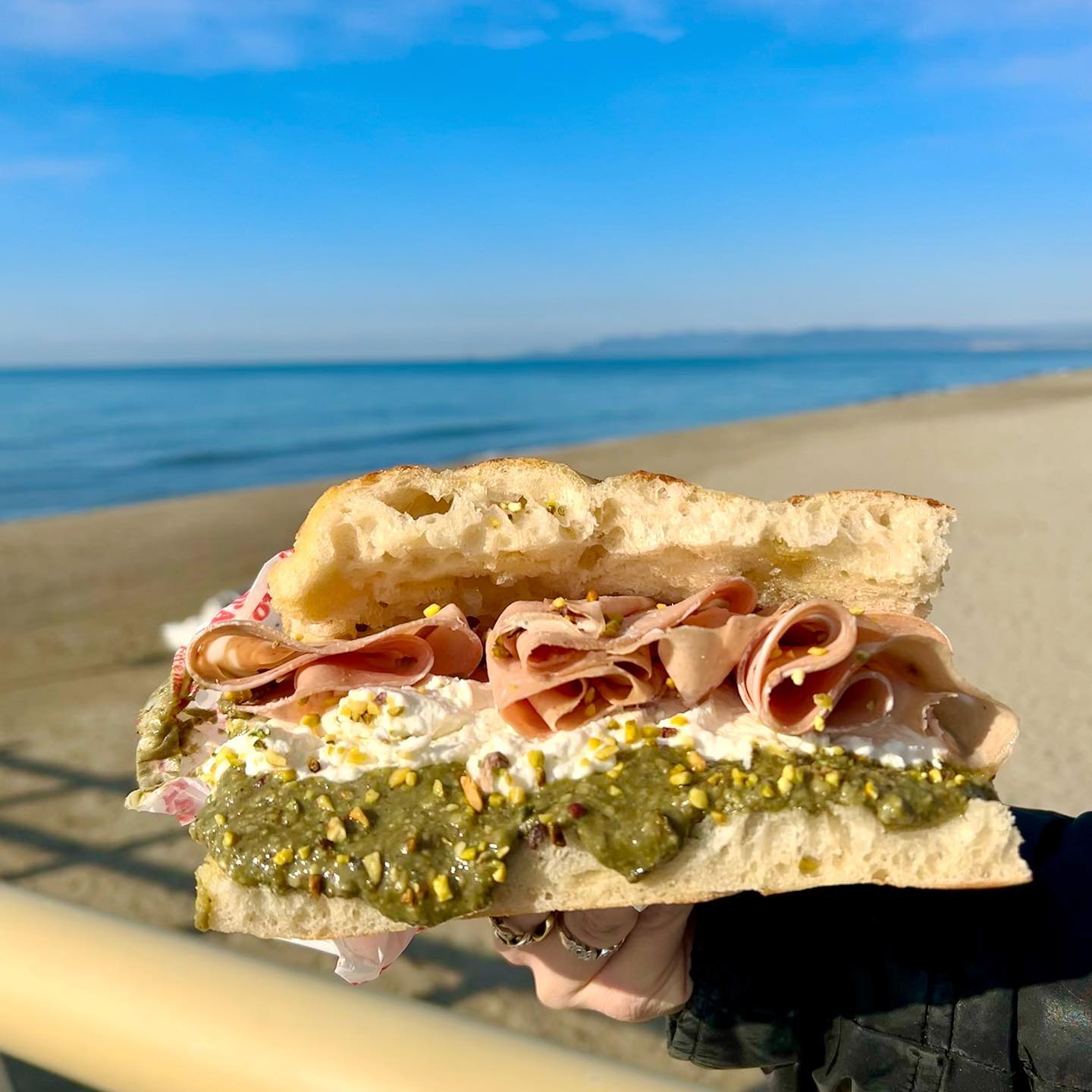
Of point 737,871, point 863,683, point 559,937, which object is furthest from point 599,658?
point 559,937

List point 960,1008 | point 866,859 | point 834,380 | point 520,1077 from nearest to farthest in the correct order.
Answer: point 520,1077
point 866,859
point 960,1008
point 834,380

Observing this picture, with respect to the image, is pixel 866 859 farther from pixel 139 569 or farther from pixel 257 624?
pixel 139 569

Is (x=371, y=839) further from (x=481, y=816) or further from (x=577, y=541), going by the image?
(x=577, y=541)

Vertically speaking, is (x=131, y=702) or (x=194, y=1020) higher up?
(x=194, y=1020)

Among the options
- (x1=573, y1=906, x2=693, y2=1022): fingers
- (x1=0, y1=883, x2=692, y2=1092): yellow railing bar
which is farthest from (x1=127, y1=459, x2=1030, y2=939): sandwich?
(x1=573, y1=906, x2=693, y2=1022): fingers

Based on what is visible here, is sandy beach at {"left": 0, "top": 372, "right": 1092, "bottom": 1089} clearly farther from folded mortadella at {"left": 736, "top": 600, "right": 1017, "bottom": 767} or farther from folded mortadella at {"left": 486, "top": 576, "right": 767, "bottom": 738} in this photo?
folded mortadella at {"left": 486, "top": 576, "right": 767, "bottom": 738}

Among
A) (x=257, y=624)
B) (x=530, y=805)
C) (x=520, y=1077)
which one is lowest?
(x=520, y=1077)

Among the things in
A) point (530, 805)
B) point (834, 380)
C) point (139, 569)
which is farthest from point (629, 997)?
point (834, 380)
